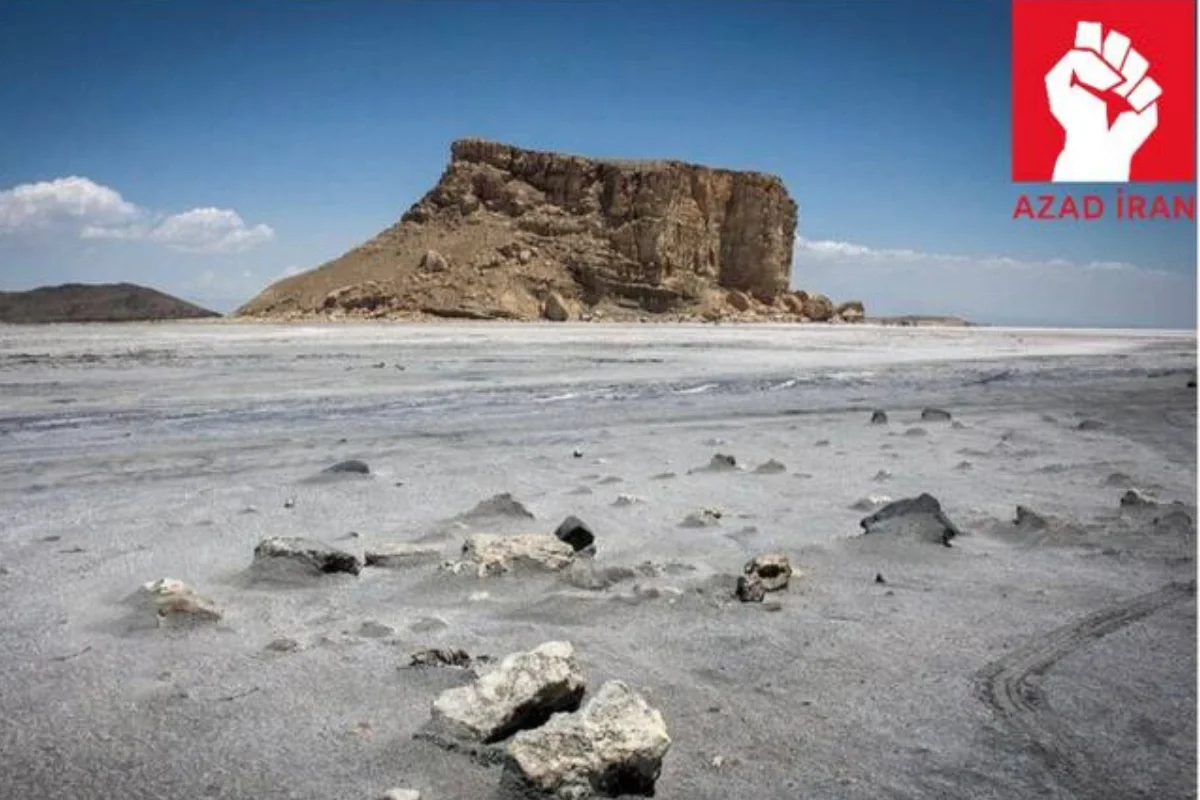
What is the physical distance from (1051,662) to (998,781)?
68 centimetres

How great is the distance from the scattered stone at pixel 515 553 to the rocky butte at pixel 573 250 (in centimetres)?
4763

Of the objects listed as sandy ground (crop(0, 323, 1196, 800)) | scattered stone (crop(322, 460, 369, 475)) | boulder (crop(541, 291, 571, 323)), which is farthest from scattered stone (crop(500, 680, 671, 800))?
boulder (crop(541, 291, 571, 323))

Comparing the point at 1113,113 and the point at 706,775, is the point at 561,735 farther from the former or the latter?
the point at 1113,113

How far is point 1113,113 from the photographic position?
527cm

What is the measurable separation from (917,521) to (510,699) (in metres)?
2.09

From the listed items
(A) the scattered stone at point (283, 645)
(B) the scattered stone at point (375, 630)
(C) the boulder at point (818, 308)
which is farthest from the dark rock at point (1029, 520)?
(C) the boulder at point (818, 308)

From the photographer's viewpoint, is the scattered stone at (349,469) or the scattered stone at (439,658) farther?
the scattered stone at (349,469)

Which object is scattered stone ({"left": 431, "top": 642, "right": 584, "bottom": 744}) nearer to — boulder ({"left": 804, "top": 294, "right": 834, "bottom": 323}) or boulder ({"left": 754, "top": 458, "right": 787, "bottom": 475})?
boulder ({"left": 754, "top": 458, "right": 787, "bottom": 475})

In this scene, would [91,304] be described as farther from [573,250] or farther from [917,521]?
[917,521]

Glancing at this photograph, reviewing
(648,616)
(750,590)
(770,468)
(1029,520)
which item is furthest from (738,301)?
(648,616)

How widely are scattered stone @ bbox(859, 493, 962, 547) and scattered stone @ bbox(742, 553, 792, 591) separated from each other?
2.34 feet

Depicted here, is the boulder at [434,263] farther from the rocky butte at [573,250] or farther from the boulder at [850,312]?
the boulder at [850,312]

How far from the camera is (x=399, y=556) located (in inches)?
119

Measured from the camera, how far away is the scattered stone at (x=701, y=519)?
11.8 feet
